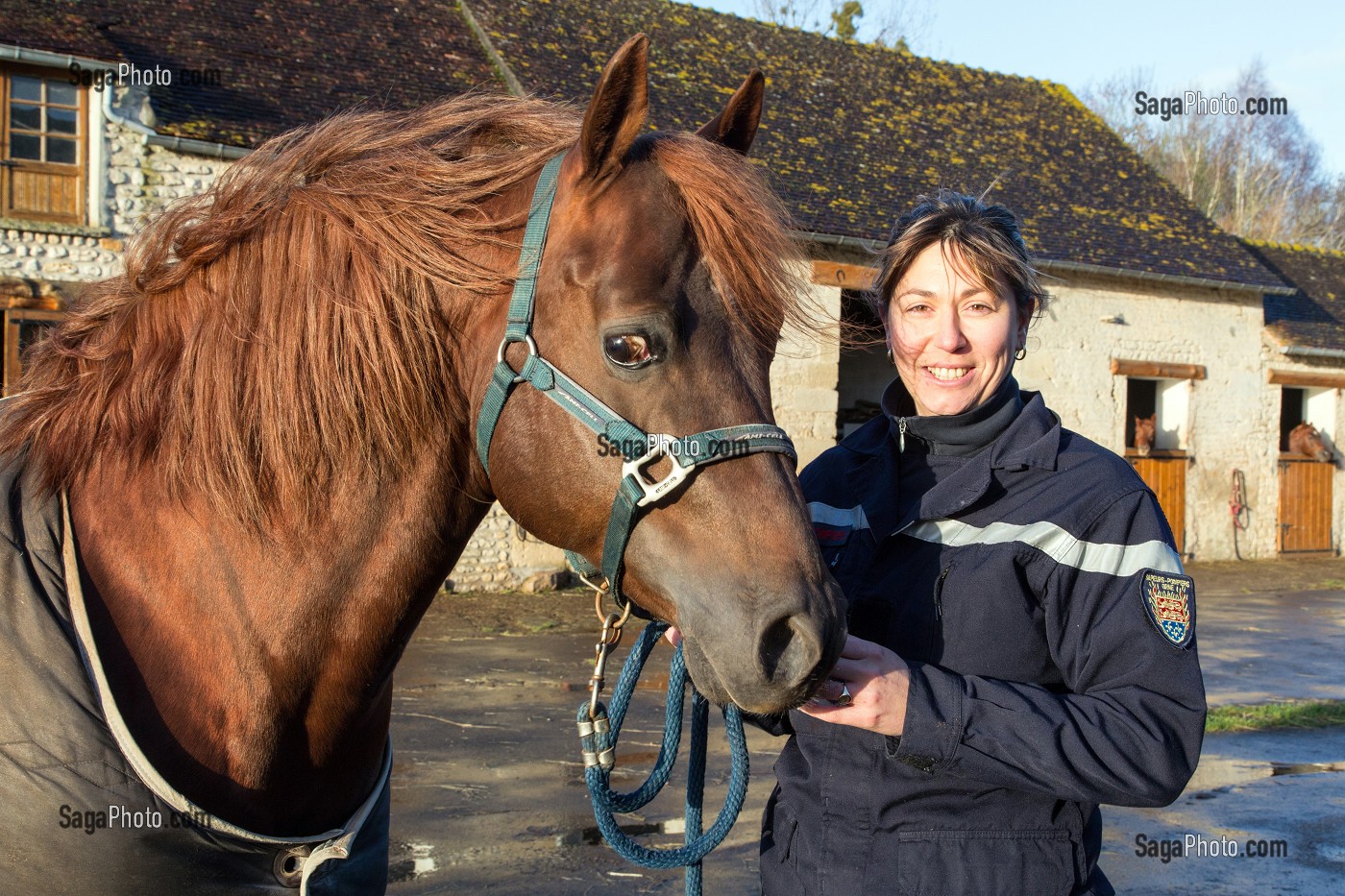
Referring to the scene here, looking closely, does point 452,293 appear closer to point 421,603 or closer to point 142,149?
point 421,603

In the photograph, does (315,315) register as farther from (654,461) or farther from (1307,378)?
(1307,378)

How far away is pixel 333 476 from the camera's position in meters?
1.78

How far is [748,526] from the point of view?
5.27ft

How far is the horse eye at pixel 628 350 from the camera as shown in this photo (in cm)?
165

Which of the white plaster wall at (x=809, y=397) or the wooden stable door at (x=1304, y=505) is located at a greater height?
the white plaster wall at (x=809, y=397)

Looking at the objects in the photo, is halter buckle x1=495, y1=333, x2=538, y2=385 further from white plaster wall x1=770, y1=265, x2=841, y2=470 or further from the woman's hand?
white plaster wall x1=770, y1=265, x2=841, y2=470

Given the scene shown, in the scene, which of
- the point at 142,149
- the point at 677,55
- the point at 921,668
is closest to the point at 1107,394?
the point at 677,55

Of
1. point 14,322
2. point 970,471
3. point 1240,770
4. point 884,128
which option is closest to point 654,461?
point 970,471

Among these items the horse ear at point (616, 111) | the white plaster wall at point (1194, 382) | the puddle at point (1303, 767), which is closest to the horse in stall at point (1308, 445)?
the white plaster wall at point (1194, 382)

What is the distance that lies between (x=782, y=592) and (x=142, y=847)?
112 cm

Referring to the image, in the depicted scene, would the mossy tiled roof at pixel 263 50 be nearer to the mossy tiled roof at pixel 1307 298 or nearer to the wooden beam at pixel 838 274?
the wooden beam at pixel 838 274

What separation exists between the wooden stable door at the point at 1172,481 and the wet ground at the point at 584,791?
6.62m

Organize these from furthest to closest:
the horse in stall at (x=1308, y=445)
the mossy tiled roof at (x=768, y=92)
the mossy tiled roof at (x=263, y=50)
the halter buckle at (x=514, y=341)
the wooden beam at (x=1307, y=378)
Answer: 1. the horse in stall at (x=1308, y=445)
2. the wooden beam at (x=1307, y=378)
3. the mossy tiled roof at (x=768, y=92)
4. the mossy tiled roof at (x=263, y=50)
5. the halter buckle at (x=514, y=341)

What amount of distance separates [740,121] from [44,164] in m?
10.5
